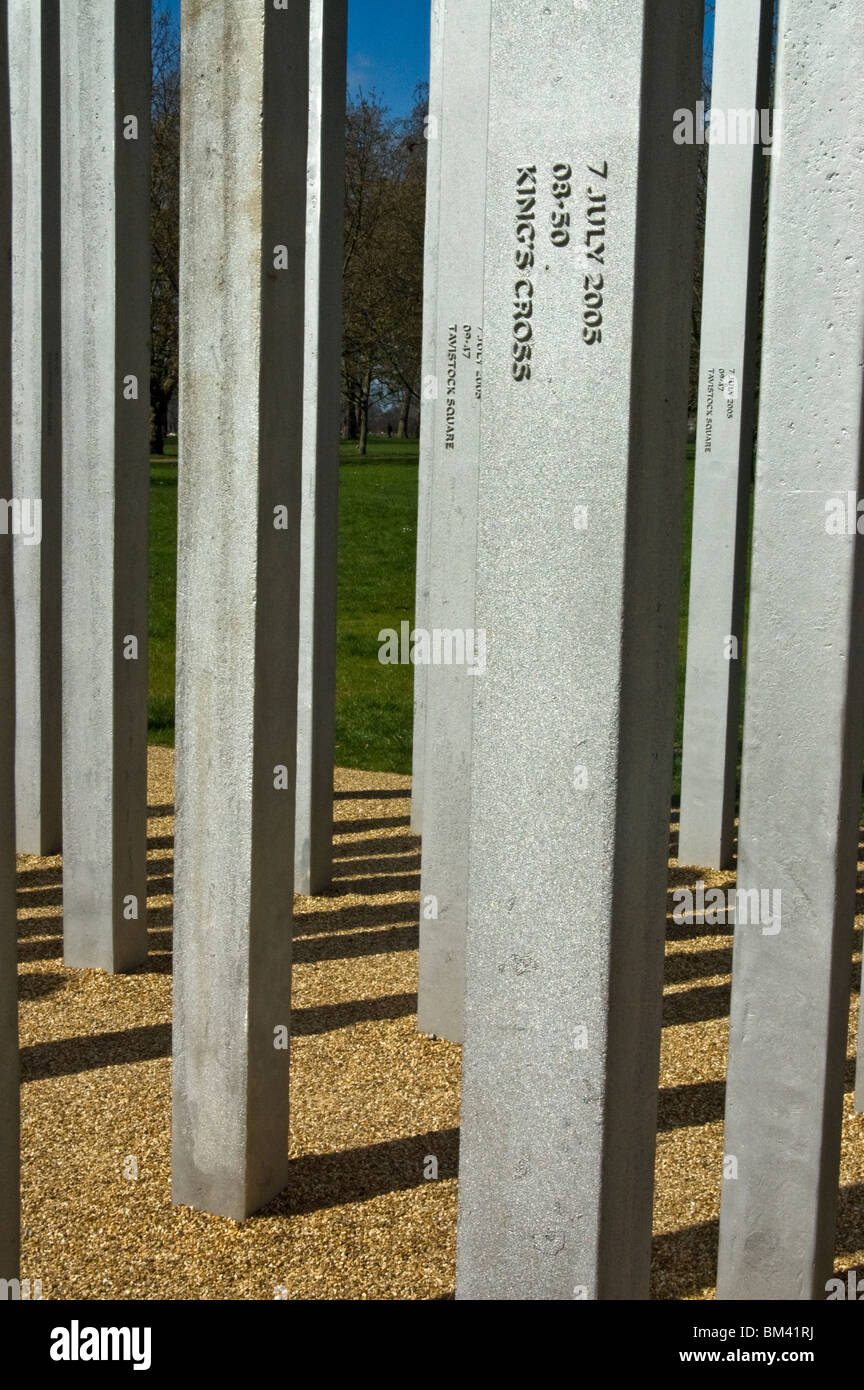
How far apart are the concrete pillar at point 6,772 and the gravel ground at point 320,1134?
1.29 meters

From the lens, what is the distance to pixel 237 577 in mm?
4445

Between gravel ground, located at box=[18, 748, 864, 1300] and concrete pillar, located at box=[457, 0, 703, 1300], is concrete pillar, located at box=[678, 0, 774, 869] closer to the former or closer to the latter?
gravel ground, located at box=[18, 748, 864, 1300]

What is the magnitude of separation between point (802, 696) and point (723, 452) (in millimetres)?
5820

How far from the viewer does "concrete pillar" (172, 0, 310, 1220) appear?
4316mm

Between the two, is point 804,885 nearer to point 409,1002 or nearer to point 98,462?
point 409,1002

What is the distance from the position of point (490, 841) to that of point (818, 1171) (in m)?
1.45

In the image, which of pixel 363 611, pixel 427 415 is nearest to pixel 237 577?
pixel 427 415

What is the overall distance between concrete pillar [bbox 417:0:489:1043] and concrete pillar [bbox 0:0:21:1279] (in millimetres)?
3015

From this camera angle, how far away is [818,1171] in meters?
4.05

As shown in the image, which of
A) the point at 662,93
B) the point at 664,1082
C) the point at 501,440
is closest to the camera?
the point at 662,93

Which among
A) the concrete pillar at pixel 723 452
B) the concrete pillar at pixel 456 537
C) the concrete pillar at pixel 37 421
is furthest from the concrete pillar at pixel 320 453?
the concrete pillar at pixel 723 452

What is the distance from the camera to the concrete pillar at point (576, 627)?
3242 millimetres

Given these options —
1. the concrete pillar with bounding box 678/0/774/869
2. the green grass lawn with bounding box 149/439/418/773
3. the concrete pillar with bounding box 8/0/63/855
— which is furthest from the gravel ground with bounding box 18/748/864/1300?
the green grass lawn with bounding box 149/439/418/773
